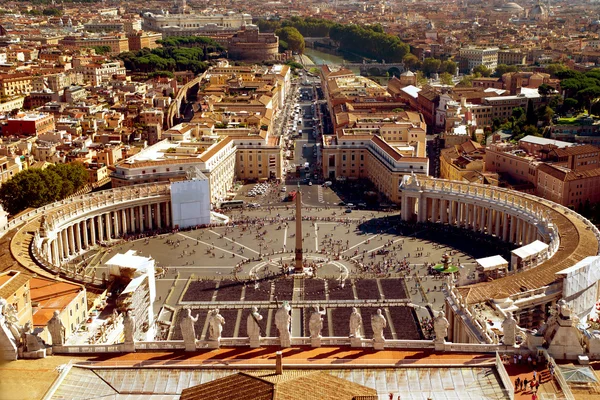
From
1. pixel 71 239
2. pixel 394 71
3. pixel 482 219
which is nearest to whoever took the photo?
pixel 71 239

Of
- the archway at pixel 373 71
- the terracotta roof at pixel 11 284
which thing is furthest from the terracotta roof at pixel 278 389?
the archway at pixel 373 71

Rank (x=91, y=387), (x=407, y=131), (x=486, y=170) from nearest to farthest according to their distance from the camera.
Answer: (x=91, y=387) < (x=486, y=170) < (x=407, y=131)

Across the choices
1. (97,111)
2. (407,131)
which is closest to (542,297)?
(407,131)

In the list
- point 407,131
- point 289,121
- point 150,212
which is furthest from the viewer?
point 289,121

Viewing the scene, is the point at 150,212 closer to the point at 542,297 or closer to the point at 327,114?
the point at 542,297

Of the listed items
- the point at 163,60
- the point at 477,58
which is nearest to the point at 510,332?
the point at 163,60

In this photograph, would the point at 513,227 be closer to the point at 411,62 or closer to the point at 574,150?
the point at 574,150

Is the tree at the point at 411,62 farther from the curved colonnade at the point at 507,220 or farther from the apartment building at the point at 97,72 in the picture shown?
the curved colonnade at the point at 507,220
